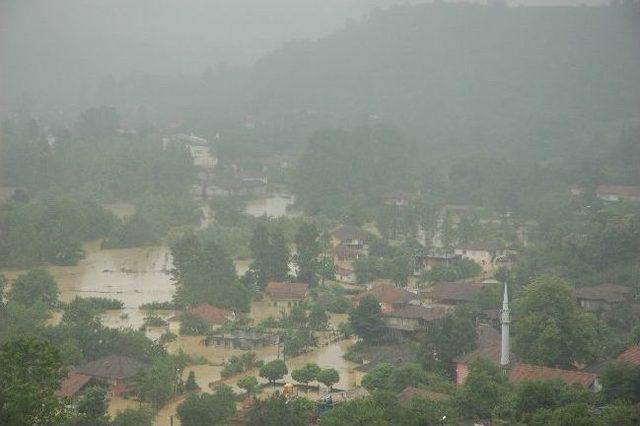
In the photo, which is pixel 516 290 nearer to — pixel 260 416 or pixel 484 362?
pixel 484 362

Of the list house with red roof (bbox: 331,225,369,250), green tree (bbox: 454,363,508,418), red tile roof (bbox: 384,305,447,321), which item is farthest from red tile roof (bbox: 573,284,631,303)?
house with red roof (bbox: 331,225,369,250)

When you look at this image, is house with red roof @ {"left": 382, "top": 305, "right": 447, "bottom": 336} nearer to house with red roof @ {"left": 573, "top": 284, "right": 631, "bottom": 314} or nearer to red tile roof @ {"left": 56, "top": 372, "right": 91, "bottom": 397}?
house with red roof @ {"left": 573, "top": 284, "right": 631, "bottom": 314}

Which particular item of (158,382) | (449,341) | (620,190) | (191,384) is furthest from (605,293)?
(620,190)

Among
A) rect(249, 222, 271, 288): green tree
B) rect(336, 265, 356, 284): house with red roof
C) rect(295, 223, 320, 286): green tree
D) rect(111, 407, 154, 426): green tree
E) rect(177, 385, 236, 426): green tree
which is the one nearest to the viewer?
rect(111, 407, 154, 426): green tree

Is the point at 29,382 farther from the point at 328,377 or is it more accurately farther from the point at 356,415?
the point at 328,377

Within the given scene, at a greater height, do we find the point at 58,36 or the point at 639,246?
the point at 58,36

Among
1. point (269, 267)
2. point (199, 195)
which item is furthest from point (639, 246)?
point (199, 195)
